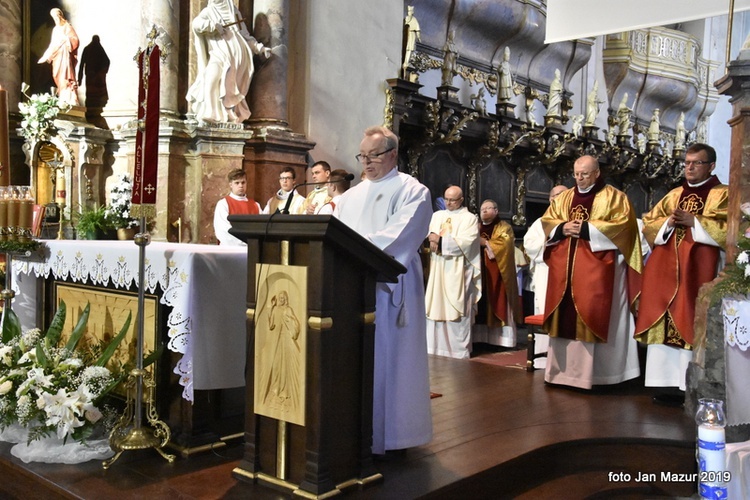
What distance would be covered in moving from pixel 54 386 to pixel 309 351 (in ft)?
4.55

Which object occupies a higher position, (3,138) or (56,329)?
(3,138)

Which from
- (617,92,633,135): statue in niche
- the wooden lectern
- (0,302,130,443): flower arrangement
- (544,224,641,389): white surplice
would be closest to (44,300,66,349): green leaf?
(0,302,130,443): flower arrangement

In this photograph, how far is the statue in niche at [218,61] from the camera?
6895 mm

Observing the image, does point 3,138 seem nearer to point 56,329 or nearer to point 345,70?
point 56,329

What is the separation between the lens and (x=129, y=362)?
12.7 feet

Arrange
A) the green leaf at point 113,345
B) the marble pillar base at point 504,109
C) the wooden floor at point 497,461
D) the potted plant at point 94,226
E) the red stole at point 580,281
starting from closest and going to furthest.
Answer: the wooden floor at point 497,461, the green leaf at point 113,345, the red stole at point 580,281, the potted plant at point 94,226, the marble pillar base at point 504,109

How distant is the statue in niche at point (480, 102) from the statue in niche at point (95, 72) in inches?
217

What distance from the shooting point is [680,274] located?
5.18m

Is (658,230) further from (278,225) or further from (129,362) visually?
(129,362)

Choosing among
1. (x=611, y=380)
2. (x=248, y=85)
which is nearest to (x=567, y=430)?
(x=611, y=380)

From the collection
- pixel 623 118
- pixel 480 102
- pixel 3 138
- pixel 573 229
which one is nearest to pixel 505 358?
pixel 573 229

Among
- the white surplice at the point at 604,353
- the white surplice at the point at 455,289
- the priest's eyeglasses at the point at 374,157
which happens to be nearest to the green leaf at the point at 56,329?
the priest's eyeglasses at the point at 374,157

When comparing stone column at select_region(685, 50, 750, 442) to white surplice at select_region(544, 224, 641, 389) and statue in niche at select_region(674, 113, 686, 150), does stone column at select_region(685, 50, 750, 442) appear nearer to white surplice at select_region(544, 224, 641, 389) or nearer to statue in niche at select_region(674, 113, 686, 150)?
white surplice at select_region(544, 224, 641, 389)

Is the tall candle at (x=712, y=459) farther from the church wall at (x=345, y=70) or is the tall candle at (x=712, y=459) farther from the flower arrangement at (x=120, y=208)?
the church wall at (x=345, y=70)
